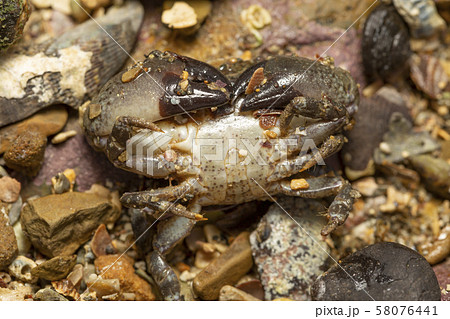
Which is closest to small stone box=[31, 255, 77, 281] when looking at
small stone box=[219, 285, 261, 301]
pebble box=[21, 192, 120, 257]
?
pebble box=[21, 192, 120, 257]

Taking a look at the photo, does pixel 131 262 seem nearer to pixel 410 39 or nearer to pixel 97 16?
pixel 97 16

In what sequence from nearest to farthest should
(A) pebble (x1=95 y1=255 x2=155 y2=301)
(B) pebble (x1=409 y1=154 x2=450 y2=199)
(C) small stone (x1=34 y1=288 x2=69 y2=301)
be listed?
(C) small stone (x1=34 y1=288 x2=69 y2=301) < (A) pebble (x1=95 y1=255 x2=155 y2=301) < (B) pebble (x1=409 y1=154 x2=450 y2=199)

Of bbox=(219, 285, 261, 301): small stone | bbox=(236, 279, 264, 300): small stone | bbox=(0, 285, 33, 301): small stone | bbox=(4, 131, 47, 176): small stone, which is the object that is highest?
bbox=(4, 131, 47, 176): small stone

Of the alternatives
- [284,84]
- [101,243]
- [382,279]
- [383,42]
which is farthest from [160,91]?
[383,42]

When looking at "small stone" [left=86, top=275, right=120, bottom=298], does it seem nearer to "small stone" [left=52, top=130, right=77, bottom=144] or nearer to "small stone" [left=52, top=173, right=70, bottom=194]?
"small stone" [left=52, top=173, right=70, bottom=194]

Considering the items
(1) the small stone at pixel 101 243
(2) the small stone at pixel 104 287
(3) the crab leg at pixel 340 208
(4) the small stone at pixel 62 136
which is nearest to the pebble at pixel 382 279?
(3) the crab leg at pixel 340 208

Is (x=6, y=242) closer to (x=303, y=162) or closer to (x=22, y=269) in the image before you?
(x=22, y=269)
